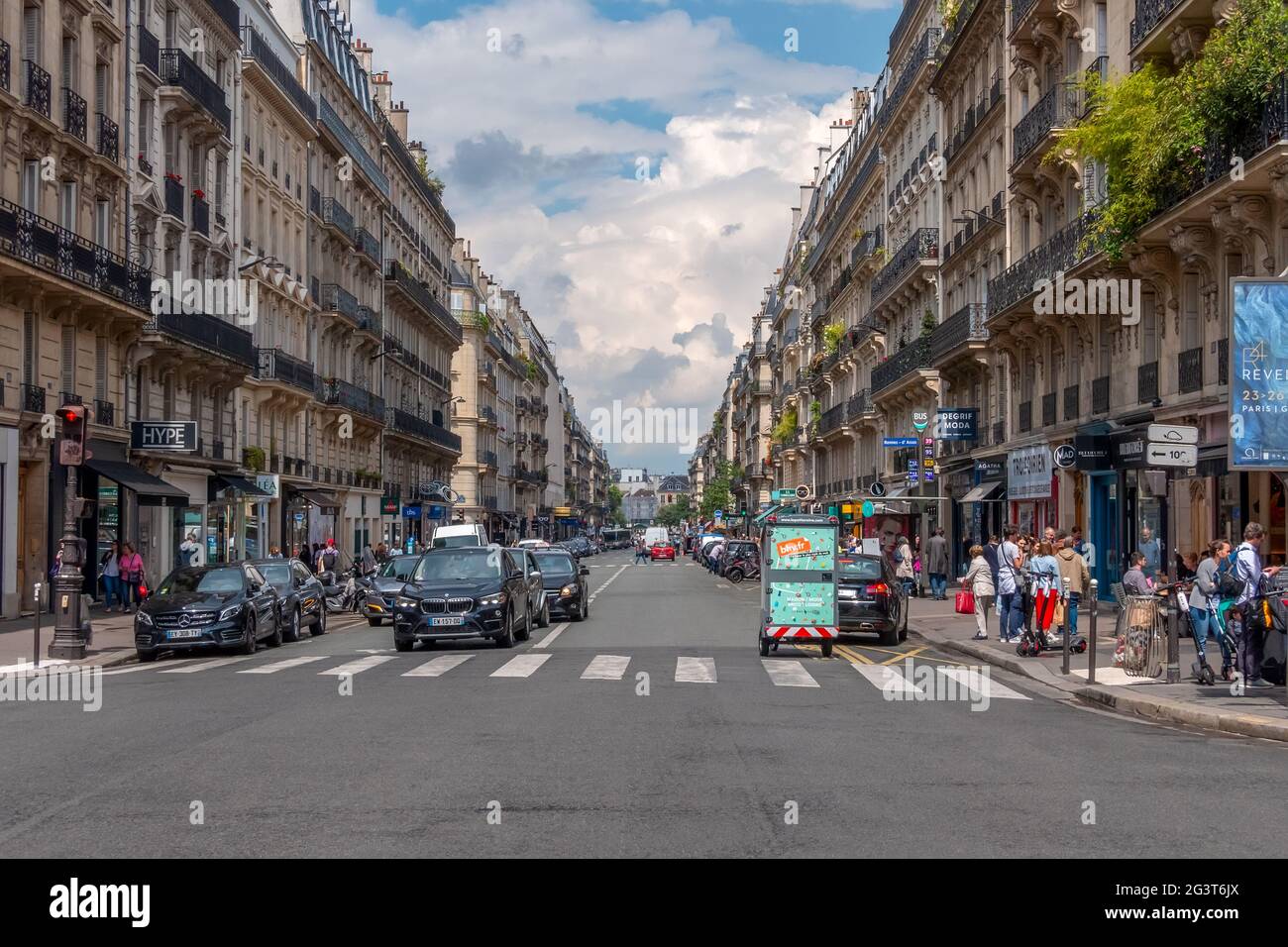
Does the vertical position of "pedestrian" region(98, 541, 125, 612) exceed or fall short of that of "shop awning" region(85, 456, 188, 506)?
it falls short

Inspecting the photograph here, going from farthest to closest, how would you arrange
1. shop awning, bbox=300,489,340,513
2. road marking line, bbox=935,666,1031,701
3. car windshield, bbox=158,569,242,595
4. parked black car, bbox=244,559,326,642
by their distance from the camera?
shop awning, bbox=300,489,340,513, parked black car, bbox=244,559,326,642, car windshield, bbox=158,569,242,595, road marking line, bbox=935,666,1031,701

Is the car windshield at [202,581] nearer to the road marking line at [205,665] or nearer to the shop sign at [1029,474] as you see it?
the road marking line at [205,665]

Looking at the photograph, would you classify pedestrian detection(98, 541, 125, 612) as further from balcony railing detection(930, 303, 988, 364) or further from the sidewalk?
balcony railing detection(930, 303, 988, 364)

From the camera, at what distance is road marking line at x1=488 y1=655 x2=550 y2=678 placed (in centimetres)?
1852

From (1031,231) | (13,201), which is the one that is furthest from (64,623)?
(1031,231)

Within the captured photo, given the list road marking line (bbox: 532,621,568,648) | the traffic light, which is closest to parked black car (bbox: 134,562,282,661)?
the traffic light

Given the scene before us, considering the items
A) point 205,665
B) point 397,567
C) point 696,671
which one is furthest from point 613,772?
point 397,567

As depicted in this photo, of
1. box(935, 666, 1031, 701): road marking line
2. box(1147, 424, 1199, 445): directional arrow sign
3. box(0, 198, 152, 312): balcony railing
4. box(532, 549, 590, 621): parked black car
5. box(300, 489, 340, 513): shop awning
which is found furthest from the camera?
box(300, 489, 340, 513): shop awning

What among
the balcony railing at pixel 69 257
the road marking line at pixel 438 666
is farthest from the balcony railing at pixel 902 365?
the road marking line at pixel 438 666

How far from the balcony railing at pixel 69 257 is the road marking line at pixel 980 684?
19.5 metres

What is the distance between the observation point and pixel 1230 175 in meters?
23.0

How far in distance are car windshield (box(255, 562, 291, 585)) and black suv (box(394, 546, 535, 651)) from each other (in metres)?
3.96

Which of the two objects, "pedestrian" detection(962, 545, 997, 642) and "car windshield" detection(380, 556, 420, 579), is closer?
"pedestrian" detection(962, 545, 997, 642)

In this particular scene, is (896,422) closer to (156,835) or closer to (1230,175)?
(1230,175)
